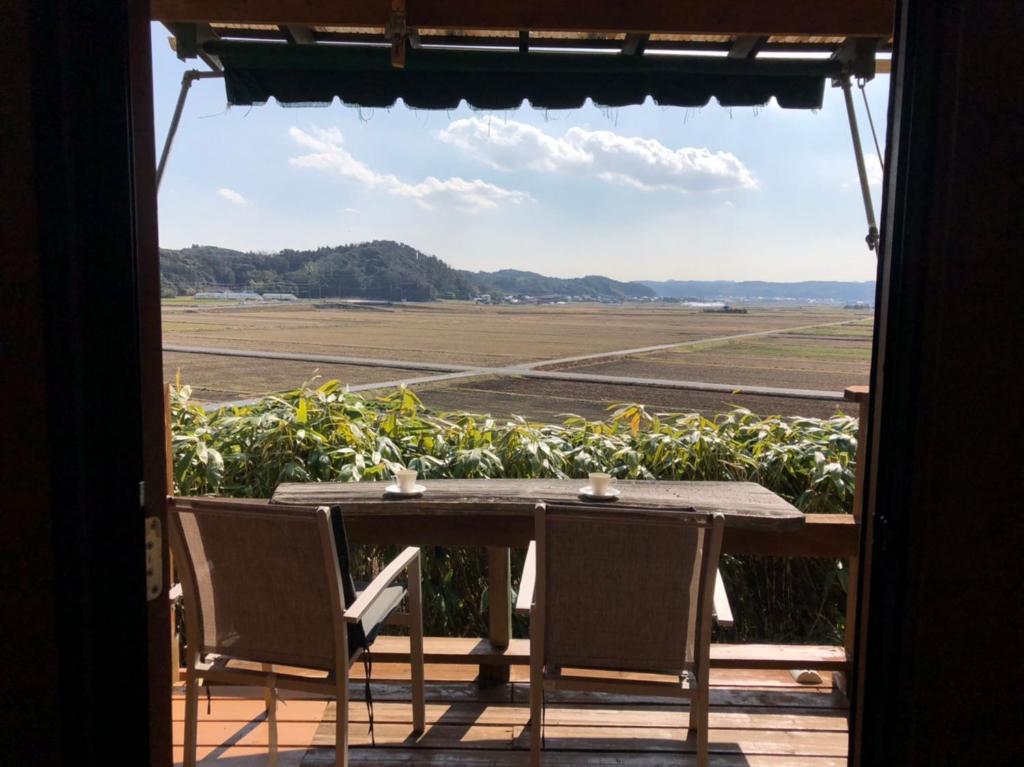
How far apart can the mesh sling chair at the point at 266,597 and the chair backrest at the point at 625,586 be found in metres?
0.54

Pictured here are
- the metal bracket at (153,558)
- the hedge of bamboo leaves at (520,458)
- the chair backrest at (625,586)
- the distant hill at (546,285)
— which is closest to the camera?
the metal bracket at (153,558)

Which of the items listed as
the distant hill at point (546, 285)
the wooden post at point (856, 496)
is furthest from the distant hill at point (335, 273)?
the wooden post at point (856, 496)

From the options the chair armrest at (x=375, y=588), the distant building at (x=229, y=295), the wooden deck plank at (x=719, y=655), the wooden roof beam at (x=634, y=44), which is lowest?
the wooden deck plank at (x=719, y=655)

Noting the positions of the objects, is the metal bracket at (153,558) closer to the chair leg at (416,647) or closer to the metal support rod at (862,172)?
the chair leg at (416,647)

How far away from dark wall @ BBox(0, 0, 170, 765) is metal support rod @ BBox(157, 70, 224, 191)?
2.05 m

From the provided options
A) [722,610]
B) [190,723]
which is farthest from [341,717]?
[722,610]

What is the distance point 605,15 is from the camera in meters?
2.54

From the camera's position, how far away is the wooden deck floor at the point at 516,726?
7.74 feet

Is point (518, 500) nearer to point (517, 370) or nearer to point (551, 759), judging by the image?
point (551, 759)

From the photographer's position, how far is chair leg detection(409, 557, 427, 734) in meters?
2.51

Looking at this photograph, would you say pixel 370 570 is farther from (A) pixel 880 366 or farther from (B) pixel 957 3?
(B) pixel 957 3

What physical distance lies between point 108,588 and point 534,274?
6259 millimetres

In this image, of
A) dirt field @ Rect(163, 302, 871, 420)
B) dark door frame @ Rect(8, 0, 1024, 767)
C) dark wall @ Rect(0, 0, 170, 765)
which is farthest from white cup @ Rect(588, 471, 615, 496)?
dirt field @ Rect(163, 302, 871, 420)

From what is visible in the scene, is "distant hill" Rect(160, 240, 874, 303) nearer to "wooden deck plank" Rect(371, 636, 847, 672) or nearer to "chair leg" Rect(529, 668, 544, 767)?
"wooden deck plank" Rect(371, 636, 847, 672)
